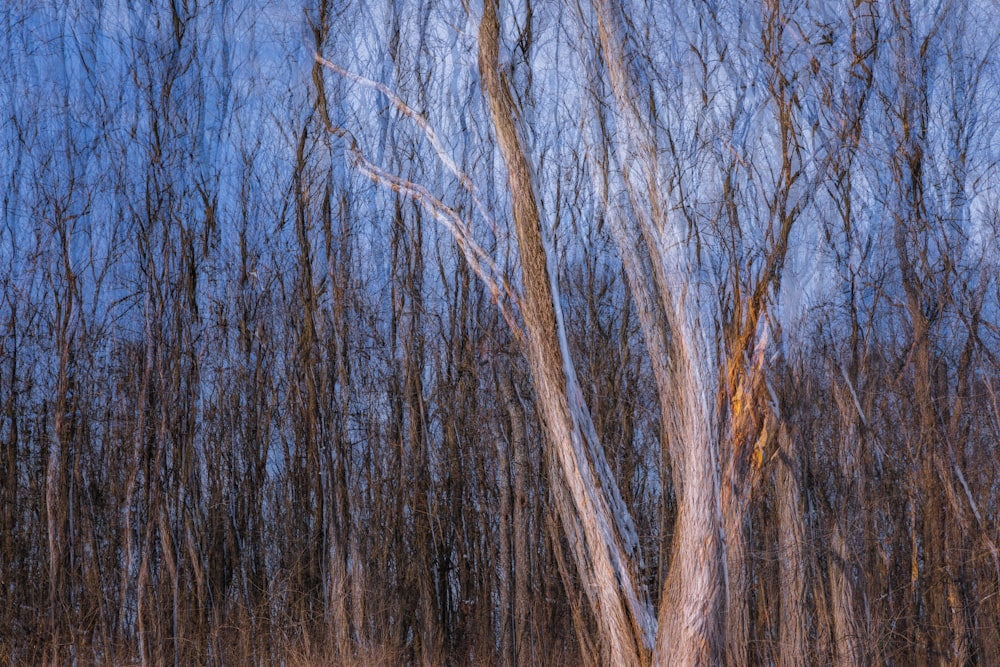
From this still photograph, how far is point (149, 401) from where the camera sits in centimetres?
641

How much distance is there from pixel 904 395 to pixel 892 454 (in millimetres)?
438

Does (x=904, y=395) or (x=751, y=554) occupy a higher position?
(x=904, y=395)

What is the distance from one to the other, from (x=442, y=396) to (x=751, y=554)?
3.13m

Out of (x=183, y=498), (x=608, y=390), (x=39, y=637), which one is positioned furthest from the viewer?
(x=608, y=390)

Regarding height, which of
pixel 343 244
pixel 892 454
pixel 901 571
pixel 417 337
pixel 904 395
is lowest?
pixel 901 571

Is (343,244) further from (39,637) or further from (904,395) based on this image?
(904,395)

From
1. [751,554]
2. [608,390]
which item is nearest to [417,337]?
[608,390]

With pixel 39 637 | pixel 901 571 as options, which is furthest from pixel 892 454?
pixel 39 637

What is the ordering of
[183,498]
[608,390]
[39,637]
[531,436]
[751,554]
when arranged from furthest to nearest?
1. [608,390]
2. [531,436]
3. [183,498]
4. [39,637]
5. [751,554]

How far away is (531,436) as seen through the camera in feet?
23.2

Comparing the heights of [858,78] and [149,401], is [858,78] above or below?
above

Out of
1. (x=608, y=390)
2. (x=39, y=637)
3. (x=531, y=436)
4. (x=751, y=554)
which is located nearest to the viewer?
(x=751, y=554)

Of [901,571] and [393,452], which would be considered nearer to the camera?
[901,571]

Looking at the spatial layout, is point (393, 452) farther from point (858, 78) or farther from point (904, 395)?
point (858, 78)
